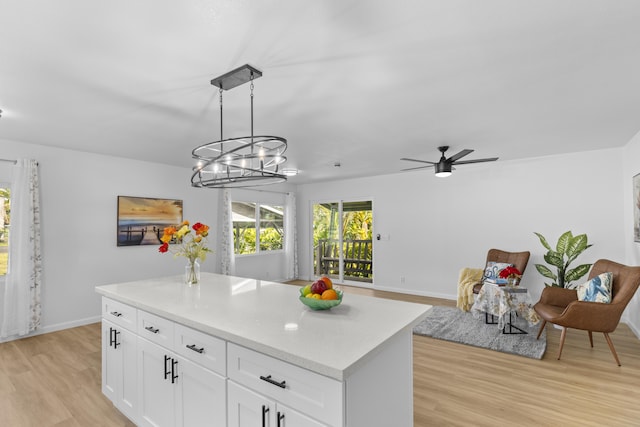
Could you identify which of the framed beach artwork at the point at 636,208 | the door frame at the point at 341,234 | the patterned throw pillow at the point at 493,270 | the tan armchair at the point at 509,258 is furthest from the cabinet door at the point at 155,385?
the door frame at the point at 341,234

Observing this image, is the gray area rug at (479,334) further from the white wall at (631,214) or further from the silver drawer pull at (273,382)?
the silver drawer pull at (273,382)

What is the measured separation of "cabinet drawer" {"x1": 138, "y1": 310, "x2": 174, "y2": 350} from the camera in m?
1.84

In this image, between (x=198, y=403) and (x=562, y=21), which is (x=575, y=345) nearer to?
(x=562, y=21)

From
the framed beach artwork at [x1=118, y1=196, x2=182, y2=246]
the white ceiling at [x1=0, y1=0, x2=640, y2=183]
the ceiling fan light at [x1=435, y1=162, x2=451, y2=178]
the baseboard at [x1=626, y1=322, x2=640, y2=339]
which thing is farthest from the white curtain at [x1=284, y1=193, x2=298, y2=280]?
the baseboard at [x1=626, y1=322, x2=640, y2=339]

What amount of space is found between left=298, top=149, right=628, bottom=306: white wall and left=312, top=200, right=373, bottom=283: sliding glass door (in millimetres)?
255

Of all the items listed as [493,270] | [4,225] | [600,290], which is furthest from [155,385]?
[493,270]

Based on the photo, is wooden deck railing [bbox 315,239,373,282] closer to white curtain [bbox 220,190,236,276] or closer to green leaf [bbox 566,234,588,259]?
white curtain [bbox 220,190,236,276]

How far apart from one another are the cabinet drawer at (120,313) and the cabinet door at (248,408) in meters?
1.07

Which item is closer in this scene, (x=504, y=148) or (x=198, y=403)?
(x=198, y=403)

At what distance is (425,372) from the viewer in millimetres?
2934

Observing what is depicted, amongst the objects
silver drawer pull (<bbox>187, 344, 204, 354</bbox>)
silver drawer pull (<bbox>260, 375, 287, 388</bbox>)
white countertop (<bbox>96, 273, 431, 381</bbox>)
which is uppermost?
white countertop (<bbox>96, 273, 431, 381</bbox>)

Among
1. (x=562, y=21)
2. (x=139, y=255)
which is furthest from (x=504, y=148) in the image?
(x=139, y=255)

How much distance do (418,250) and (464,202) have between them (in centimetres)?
124

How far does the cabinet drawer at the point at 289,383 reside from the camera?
1140mm
